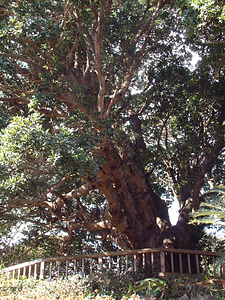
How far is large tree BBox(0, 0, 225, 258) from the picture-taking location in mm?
6383

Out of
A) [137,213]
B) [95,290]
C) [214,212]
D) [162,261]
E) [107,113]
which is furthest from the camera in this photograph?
[137,213]

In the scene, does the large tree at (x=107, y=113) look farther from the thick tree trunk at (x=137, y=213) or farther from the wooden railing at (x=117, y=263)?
the wooden railing at (x=117, y=263)

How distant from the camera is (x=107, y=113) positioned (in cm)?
805

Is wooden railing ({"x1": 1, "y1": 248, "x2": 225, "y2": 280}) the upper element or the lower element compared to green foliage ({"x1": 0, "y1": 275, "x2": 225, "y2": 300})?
upper

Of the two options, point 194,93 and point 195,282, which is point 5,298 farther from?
point 194,93

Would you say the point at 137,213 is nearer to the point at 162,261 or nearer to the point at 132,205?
the point at 132,205

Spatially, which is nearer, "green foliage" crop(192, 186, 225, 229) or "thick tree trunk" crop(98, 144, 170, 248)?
"green foliage" crop(192, 186, 225, 229)

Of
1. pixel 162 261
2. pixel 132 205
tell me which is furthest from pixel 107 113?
pixel 162 261

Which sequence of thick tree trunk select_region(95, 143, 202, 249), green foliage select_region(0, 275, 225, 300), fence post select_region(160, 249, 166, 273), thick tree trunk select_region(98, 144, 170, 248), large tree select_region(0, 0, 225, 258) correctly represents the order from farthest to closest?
1. thick tree trunk select_region(95, 143, 202, 249)
2. thick tree trunk select_region(98, 144, 170, 248)
3. fence post select_region(160, 249, 166, 273)
4. large tree select_region(0, 0, 225, 258)
5. green foliage select_region(0, 275, 225, 300)

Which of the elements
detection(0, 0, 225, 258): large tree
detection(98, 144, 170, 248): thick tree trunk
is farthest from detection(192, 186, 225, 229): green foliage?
detection(98, 144, 170, 248): thick tree trunk

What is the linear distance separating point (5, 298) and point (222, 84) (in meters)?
8.99

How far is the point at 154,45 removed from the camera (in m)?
11.1

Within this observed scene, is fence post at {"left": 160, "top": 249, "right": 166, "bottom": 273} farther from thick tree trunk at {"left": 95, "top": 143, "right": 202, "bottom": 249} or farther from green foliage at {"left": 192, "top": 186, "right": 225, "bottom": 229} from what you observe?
thick tree trunk at {"left": 95, "top": 143, "right": 202, "bottom": 249}

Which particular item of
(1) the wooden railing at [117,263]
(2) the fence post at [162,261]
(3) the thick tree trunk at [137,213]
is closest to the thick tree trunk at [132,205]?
(3) the thick tree trunk at [137,213]
